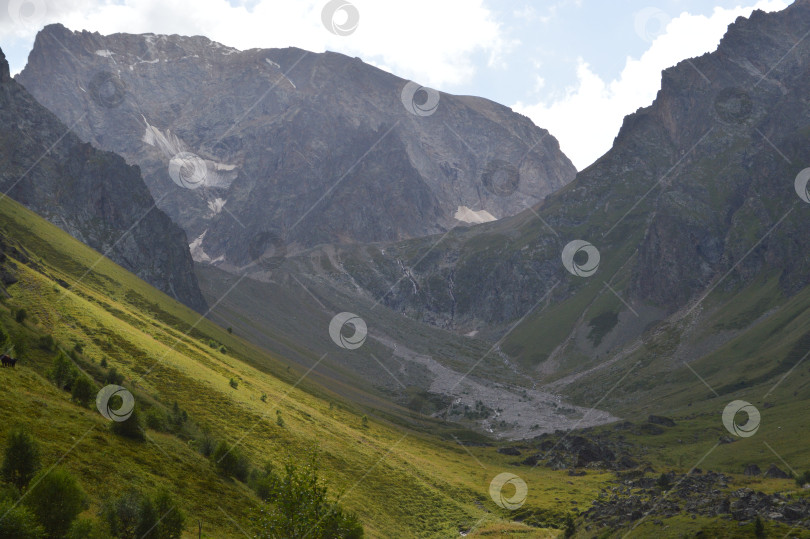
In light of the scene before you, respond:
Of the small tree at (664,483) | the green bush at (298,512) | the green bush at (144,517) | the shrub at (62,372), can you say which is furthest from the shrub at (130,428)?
the small tree at (664,483)

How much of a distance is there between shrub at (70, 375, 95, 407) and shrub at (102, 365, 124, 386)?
25.0 feet

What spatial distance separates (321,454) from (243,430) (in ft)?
37.1

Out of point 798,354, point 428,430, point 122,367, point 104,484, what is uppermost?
point 798,354

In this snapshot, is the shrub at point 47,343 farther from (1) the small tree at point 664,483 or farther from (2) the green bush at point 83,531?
(1) the small tree at point 664,483

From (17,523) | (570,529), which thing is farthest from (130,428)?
(570,529)

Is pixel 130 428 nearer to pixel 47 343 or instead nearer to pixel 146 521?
pixel 146 521

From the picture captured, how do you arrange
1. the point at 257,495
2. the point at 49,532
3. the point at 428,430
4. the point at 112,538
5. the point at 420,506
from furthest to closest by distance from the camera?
the point at 428,430 → the point at 420,506 → the point at 257,495 → the point at 112,538 → the point at 49,532

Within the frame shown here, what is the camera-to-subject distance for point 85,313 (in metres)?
78.2

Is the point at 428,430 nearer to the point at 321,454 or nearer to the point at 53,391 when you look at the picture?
the point at 321,454

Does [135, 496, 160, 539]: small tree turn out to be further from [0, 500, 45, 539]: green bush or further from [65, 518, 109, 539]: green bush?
[0, 500, 45, 539]: green bush

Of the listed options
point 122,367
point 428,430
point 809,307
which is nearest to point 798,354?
point 809,307

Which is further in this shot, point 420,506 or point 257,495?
point 420,506

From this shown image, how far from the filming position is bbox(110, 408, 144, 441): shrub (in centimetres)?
4938

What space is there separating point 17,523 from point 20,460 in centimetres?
726
